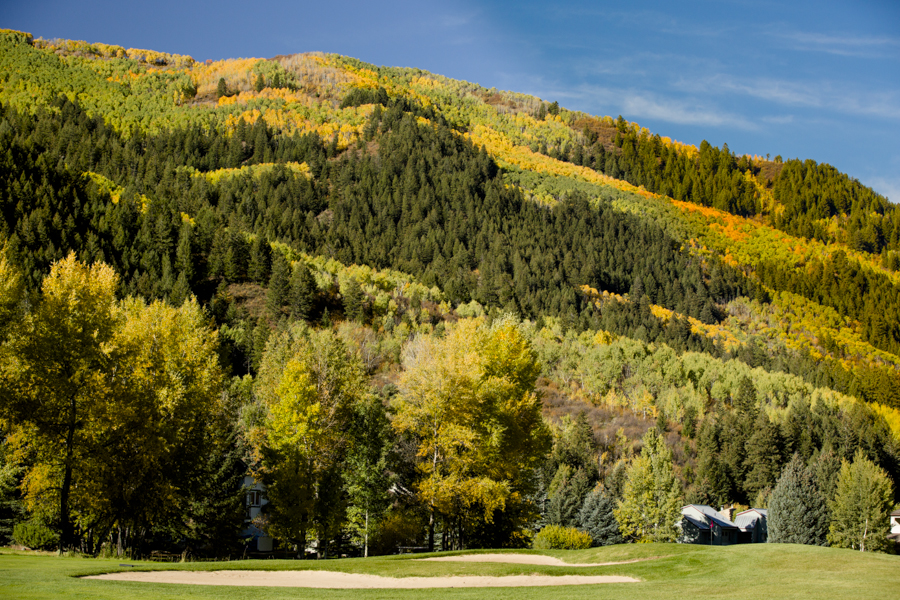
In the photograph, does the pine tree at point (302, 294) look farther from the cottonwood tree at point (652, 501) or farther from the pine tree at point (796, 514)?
the pine tree at point (796, 514)

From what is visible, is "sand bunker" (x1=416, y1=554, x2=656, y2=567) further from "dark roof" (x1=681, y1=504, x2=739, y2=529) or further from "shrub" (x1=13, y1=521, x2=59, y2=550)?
"dark roof" (x1=681, y1=504, x2=739, y2=529)

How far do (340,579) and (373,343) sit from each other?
6484cm

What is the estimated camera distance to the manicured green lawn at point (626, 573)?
12.6 m

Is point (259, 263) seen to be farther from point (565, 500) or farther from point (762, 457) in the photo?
point (762, 457)

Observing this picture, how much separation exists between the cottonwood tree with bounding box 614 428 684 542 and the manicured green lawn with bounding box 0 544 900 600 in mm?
39161

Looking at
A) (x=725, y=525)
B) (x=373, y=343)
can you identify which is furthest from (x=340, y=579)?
(x=725, y=525)

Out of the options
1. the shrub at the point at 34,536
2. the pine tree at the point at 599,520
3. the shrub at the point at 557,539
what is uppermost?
the shrub at the point at 34,536

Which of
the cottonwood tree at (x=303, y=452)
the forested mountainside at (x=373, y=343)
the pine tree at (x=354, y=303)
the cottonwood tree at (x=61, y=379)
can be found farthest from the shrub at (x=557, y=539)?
the pine tree at (x=354, y=303)

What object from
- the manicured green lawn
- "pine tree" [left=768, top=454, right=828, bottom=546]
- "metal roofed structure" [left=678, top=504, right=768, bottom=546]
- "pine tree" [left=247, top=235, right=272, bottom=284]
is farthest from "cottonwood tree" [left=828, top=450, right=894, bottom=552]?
"pine tree" [left=247, top=235, right=272, bottom=284]

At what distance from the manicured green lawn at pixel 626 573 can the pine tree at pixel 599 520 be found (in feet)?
120

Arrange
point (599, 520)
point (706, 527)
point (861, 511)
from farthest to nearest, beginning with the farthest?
point (706, 527) → point (861, 511) → point (599, 520)

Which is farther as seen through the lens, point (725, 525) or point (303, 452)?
point (725, 525)

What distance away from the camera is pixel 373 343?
272 feet

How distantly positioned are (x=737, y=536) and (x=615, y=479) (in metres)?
17.3
